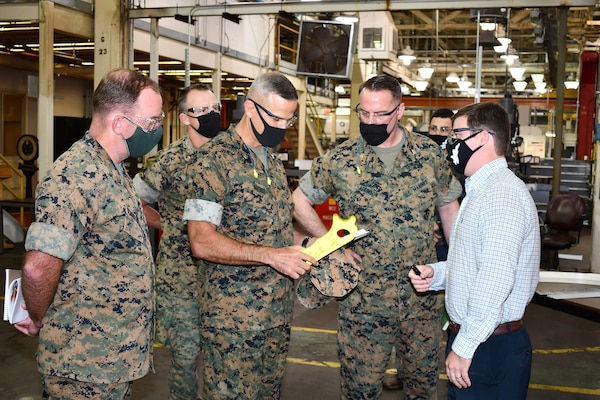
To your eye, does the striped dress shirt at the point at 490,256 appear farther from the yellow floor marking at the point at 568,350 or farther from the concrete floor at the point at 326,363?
the yellow floor marking at the point at 568,350

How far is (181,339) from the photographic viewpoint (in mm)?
3721

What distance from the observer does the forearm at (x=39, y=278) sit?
7.20 ft

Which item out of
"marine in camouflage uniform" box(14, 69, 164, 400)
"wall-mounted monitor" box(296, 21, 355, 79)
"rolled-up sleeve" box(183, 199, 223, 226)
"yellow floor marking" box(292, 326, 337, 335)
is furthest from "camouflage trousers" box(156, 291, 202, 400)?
"wall-mounted monitor" box(296, 21, 355, 79)

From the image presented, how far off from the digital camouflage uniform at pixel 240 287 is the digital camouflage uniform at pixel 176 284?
76 cm

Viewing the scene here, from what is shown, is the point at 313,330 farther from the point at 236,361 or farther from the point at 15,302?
the point at 15,302

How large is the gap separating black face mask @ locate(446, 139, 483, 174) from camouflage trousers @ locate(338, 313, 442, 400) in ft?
3.00

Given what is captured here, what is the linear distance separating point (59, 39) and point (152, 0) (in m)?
2.02

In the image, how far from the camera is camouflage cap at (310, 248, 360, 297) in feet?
9.57

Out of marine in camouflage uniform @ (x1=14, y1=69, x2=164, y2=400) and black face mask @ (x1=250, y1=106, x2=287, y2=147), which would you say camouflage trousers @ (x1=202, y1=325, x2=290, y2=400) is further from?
black face mask @ (x1=250, y1=106, x2=287, y2=147)

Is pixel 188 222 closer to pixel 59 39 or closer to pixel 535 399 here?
pixel 535 399

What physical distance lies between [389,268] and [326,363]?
2.32m

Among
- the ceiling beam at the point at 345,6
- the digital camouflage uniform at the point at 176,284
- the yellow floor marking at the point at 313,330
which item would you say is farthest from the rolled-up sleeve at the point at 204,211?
the ceiling beam at the point at 345,6

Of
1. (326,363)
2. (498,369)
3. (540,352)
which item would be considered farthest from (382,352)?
(540,352)

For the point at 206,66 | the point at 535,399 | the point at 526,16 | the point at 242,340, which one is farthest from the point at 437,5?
the point at 526,16
